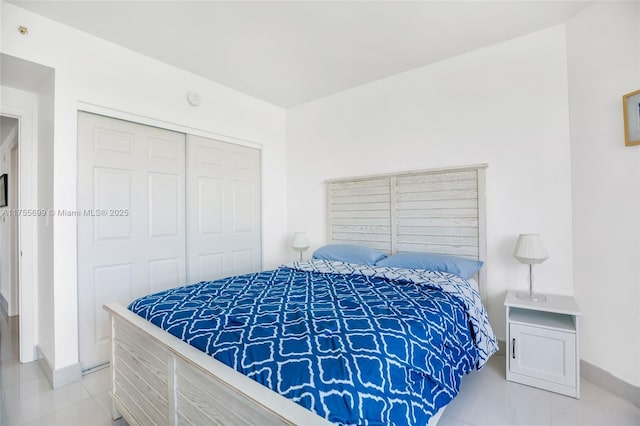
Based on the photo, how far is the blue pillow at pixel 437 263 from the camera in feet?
7.74

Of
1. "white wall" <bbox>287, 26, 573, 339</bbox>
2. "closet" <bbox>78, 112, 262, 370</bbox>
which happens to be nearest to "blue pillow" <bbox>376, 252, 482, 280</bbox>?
"white wall" <bbox>287, 26, 573, 339</bbox>

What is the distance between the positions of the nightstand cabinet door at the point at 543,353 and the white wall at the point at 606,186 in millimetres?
343

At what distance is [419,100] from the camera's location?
294cm

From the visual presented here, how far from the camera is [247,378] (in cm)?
104

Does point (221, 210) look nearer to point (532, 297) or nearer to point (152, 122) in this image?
point (152, 122)

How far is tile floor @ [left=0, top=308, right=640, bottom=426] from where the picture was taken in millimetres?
1717

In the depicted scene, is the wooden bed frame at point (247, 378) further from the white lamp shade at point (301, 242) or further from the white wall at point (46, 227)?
the white wall at point (46, 227)

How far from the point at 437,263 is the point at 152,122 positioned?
2.75 m

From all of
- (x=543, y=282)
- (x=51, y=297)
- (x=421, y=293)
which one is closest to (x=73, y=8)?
(x=51, y=297)

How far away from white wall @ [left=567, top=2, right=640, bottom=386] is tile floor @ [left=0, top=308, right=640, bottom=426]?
29cm

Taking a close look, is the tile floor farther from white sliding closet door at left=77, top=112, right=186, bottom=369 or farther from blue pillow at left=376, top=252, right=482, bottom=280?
blue pillow at left=376, top=252, right=482, bottom=280

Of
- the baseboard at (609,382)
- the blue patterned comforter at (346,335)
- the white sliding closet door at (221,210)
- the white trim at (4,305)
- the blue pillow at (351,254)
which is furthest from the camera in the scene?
the white trim at (4,305)

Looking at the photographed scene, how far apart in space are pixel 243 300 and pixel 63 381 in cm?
163

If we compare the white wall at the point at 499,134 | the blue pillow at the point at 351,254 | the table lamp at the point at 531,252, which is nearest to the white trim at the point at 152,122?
the white wall at the point at 499,134
